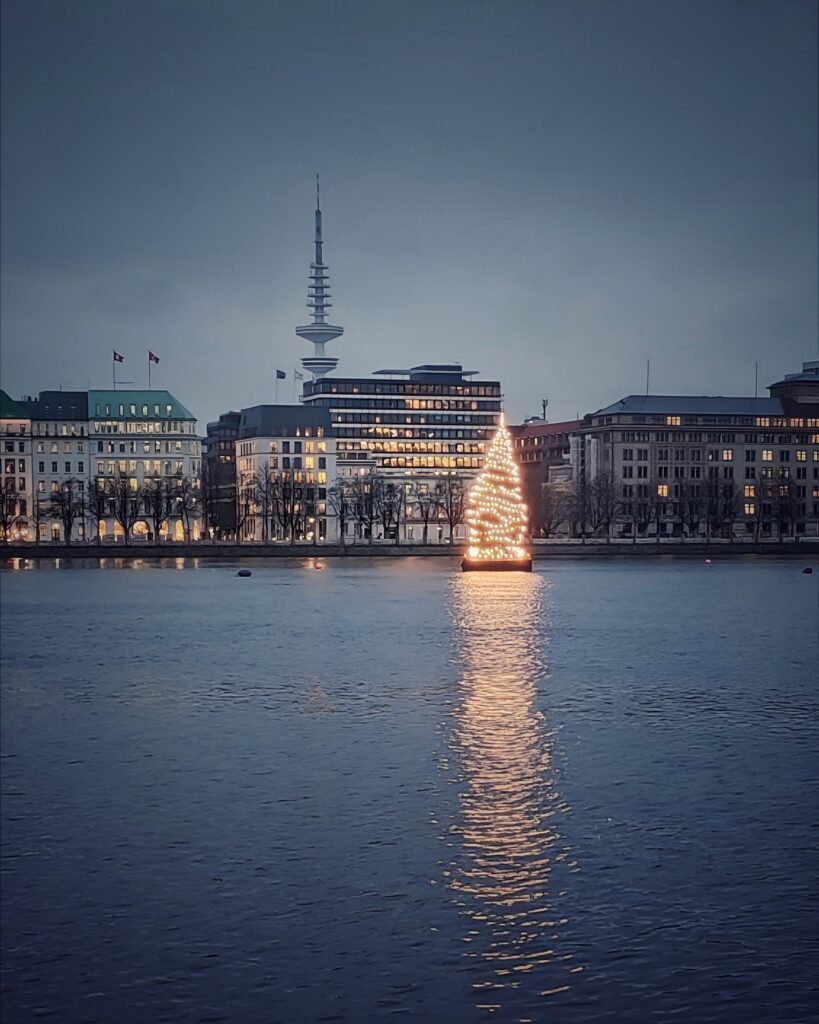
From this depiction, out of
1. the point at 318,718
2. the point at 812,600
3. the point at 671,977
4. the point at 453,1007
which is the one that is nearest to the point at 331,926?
the point at 453,1007

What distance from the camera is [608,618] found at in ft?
187

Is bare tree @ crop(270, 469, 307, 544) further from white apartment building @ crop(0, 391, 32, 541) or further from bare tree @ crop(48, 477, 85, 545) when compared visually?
white apartment building @ crop(0, 391, 32, 541)

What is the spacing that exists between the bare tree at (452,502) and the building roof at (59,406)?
38802 mm

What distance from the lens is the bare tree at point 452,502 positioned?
123 metres

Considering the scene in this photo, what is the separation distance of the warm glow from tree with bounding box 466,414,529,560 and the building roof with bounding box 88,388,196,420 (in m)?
76.8

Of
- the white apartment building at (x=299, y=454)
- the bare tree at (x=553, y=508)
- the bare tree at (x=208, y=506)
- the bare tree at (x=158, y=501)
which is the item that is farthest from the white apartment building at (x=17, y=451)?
the bare tree at (x=553, y=508)

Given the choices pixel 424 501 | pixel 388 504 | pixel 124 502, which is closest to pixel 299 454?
pixel 424 501

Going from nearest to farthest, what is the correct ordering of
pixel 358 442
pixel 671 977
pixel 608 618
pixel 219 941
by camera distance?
pixel 671 977 < pixel 219 941 < pixel 608 618 < pixel 358 442

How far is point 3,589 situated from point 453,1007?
63706 millimetres

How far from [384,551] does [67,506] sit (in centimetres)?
3162

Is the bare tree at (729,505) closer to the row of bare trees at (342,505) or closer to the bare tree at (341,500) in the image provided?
the row of bare trees at (342,505)

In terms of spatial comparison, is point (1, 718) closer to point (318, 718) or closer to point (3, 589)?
point (318, 718)

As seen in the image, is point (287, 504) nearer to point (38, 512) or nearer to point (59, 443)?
point (38, 512)

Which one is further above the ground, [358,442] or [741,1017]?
[358,442]
